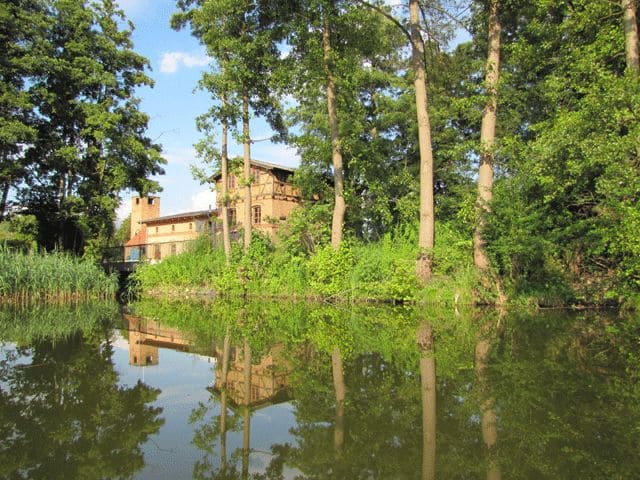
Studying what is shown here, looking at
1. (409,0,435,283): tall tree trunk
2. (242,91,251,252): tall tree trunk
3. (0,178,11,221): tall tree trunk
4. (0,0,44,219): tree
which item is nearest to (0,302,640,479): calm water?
(409,0,435,283): tall tree trunk

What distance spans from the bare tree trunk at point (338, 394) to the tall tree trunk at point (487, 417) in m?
0.88

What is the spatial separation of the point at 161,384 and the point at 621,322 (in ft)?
26.6

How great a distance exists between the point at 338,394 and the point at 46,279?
47.3 ft

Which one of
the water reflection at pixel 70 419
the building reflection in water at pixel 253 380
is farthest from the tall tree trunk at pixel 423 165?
the water reflection at pixel 70 419

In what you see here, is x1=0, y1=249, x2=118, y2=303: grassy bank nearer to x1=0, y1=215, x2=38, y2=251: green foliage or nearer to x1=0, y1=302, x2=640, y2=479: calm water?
x1=0, y1=302, x2=640, y2=479: calm water

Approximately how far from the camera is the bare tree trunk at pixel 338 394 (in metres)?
3.19

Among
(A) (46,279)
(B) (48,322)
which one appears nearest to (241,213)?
(A) (46,279)

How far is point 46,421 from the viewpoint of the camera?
358cm

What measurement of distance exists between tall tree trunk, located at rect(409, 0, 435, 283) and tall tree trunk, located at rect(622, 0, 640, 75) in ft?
16.2

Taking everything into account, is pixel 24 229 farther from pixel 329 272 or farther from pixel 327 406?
pixel 327 406

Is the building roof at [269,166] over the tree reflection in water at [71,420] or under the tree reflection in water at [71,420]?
over

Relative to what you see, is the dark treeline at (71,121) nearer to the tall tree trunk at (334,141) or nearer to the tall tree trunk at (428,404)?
the tall tree trunk at (334,141)

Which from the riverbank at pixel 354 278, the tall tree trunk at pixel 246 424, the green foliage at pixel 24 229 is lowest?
the tall tree trunk at pixel 246 424

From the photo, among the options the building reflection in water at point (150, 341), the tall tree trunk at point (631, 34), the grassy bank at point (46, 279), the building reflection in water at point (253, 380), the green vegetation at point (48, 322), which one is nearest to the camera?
the building reflection in water at point (253, 380)
